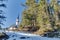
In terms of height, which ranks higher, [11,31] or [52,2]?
[52,2]

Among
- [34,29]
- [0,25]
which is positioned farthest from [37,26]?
[0,25]

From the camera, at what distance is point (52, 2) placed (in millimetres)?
4441

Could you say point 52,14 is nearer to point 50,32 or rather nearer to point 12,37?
point 50,32

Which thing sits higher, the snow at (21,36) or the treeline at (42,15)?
the treeline at (42,15)

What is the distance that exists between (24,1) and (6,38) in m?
0.76

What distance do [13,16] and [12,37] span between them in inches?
14.5

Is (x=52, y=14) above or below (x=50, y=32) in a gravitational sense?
above

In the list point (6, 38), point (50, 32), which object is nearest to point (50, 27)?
point (50, 32)

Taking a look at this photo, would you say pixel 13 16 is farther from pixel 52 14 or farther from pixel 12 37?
pixel 52 14

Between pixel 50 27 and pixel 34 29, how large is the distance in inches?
11.3

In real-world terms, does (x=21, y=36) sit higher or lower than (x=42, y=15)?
lower

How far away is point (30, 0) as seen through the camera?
4559 millimetres

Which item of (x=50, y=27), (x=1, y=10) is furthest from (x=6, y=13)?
(x=50, y=27)

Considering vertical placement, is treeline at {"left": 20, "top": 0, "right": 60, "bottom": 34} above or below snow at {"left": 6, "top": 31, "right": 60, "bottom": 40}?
above
